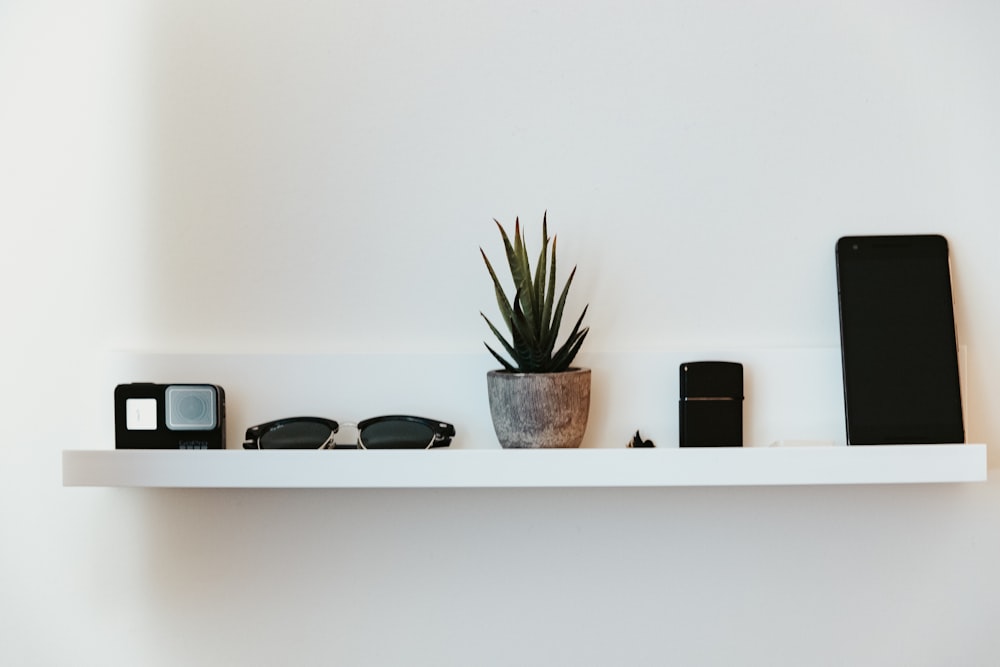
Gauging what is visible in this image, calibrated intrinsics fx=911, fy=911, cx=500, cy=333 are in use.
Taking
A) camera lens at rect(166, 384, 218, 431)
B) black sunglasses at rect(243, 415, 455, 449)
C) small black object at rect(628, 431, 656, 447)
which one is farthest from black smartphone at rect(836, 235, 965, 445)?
camera lens at rect(166, 384, 218, 431)

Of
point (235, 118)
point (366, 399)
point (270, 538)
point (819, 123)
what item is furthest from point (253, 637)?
point (819, 123)

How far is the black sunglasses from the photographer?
3.37ft

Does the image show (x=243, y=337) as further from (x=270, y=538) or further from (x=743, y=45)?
(x=743, y=45)

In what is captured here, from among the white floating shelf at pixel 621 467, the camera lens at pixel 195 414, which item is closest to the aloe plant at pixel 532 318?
the white floating shelf at pixel 621 467

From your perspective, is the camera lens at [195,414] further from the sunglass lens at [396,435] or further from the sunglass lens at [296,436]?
the sunglass lens at [396,435]

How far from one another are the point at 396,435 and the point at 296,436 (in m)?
0.11

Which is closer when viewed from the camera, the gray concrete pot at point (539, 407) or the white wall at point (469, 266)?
the gray concrete pot at point (539, 407)

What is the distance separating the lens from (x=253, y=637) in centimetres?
109

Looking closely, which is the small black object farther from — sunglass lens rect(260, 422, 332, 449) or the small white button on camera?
the small white button on camera

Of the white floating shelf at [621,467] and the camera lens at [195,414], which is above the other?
the camera lens at [195,414]

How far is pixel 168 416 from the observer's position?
1.03 metres

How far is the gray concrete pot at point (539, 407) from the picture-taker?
0.98m

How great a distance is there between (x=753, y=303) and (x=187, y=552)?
29.2 inches

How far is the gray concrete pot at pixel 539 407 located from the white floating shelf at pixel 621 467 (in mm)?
31
